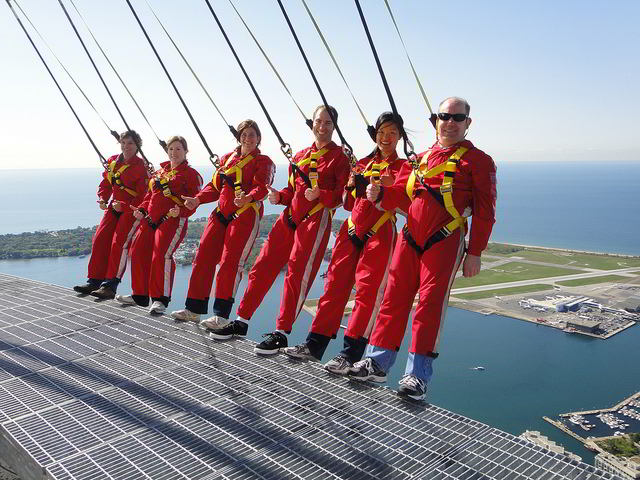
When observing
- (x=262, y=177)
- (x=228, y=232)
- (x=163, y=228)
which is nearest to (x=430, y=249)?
(x=262, y=177)

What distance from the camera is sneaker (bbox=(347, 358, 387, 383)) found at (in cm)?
333

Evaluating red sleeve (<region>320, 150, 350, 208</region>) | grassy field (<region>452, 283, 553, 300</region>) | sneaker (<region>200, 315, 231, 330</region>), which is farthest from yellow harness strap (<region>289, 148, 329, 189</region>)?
grassy field (<region>452, 283, 553, 300</region>)

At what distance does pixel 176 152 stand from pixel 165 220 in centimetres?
69

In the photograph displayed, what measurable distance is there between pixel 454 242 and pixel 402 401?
104 centimetres

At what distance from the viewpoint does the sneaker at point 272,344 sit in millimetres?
3998

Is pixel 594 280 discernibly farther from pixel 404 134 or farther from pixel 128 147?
pixel 404 134

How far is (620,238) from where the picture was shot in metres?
71.5

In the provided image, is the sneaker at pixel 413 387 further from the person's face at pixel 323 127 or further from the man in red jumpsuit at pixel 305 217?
the person's face at pixel 323 127

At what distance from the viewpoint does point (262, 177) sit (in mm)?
4426

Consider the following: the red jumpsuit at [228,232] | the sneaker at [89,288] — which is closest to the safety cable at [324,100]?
the red jumpsuit at [228,232]

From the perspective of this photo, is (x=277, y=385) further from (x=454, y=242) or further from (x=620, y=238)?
(x=620, y=238)

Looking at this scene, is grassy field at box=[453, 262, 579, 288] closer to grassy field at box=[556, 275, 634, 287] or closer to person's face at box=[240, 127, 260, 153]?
grassy field at box=[556, 275, 634, 287]

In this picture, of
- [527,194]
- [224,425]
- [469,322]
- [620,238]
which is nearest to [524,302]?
[469,322]

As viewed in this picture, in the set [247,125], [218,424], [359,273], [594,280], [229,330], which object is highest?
[247,125]
